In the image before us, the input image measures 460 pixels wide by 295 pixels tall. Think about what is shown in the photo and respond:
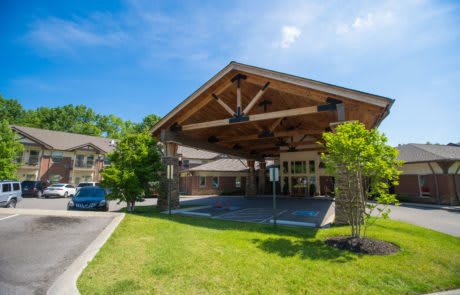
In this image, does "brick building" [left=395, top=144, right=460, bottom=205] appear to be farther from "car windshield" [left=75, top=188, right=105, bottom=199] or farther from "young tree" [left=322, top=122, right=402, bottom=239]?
"car windshield" [left=75, top=188, right=105, bottom=199]

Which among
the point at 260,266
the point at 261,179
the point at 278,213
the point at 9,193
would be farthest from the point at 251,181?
the point at 260,266

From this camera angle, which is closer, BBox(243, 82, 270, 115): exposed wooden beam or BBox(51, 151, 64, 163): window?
BBox(243, 82, 270, 115): exposed wooden beam

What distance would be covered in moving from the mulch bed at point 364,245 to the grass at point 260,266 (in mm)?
285

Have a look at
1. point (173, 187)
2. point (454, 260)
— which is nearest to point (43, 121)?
point (173, 187)

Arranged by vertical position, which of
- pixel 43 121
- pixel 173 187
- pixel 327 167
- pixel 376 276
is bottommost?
pixel 376 276

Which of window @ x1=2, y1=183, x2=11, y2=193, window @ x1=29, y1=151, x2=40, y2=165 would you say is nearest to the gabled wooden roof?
window @ x1=2, y1=183, x2=11, y2=193

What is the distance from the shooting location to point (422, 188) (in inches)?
750

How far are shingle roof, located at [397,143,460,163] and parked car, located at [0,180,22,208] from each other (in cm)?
3009

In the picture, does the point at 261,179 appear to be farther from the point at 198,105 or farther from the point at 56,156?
the point at 56,156

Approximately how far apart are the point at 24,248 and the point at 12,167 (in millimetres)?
22692

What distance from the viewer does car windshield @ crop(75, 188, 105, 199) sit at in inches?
473

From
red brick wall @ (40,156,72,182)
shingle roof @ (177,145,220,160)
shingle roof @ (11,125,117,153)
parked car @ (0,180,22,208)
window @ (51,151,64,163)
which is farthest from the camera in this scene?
shingle roof @ (177,145,220,160)

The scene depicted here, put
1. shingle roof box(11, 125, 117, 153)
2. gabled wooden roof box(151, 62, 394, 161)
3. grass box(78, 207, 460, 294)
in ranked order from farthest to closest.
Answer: shingle roof box(11, 125, 117, 153) → gabled wooden roof box(151, 62, 394, 161) → grass box(78, 207, 460, 294)

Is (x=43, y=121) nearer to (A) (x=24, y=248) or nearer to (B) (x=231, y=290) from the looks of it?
(A) (x=24, y=248)
